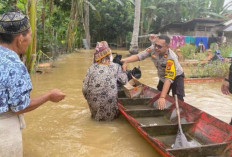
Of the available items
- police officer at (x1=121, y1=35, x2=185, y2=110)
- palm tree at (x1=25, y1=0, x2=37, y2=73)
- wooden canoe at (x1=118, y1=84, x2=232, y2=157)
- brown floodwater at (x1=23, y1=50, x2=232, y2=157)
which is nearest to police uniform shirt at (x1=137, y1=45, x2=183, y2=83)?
police officer at (x1=121, y1=35, x2=185, y2=110)

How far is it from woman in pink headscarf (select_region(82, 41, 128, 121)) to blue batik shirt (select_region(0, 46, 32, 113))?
2.23 meters

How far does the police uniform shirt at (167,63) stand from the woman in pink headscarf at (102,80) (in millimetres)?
715

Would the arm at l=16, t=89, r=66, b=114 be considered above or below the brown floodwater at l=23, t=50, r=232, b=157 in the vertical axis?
→ above

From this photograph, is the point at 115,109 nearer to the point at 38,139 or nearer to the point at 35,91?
the point at 38,139

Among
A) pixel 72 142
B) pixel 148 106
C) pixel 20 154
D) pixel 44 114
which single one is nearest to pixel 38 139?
pixel 72 142

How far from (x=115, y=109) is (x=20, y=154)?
2.44 metres

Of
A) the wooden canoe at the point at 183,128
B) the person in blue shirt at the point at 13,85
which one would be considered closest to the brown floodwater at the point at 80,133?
the wooden canoe at the point at 183,128

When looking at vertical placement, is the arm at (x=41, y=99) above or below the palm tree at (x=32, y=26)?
below

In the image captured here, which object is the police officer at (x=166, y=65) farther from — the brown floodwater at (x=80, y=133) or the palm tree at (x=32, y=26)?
the palm tree at (x=32, y=26)

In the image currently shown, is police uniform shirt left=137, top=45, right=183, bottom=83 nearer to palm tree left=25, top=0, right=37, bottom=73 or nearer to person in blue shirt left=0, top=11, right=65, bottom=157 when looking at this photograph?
→ person in blue shirt left=0, top=11, right=65, bottom=157

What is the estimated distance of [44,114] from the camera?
189 inches

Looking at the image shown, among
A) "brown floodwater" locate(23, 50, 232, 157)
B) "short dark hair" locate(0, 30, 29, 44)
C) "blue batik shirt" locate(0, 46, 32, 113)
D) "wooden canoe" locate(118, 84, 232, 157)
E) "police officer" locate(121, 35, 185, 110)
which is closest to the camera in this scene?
"blue batik shirt" locate(0, 46, 32, 113)

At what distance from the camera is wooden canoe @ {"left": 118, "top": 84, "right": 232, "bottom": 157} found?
274 centimetres

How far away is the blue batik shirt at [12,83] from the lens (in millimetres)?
1660
